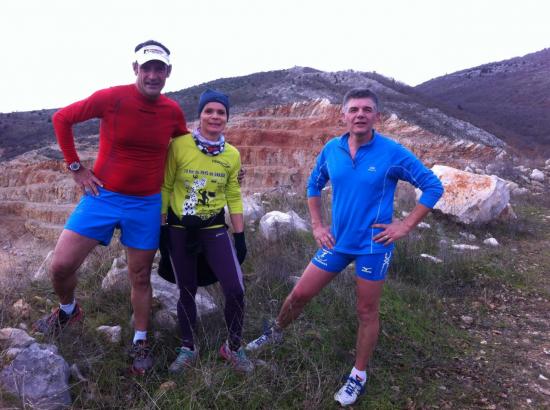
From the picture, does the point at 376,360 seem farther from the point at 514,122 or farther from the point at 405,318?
the point at 514,122

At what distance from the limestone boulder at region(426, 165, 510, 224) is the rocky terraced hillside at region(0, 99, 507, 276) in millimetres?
10763

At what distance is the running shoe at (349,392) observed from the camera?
8.98 feet

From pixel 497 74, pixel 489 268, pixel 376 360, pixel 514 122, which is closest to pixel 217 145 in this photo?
pixel 376 360

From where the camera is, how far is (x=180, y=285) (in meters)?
2.95

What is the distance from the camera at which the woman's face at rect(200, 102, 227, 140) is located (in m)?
2.82

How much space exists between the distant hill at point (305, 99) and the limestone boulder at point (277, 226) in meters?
14.0

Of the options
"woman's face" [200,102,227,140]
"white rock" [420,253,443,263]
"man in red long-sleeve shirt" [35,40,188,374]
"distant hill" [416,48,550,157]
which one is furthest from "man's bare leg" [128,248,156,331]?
"distant hill" [416,48,550,157]

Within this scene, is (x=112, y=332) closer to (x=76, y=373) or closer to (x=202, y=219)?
(x=76, y=373)

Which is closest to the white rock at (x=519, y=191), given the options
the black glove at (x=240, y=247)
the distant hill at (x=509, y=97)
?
the black glove at (x=240, y=247)

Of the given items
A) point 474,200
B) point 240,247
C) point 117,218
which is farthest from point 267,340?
point 474,200

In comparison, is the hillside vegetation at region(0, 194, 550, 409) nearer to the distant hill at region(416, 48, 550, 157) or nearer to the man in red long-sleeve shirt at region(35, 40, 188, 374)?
the man in red long-sleeve shirt at region(35, 40, 188, 374)

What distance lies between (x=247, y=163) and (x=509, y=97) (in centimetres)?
2362

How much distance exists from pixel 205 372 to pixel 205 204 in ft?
3.57

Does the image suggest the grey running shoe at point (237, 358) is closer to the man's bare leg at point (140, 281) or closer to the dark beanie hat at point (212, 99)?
the man's bare leg at point (140, 281)
